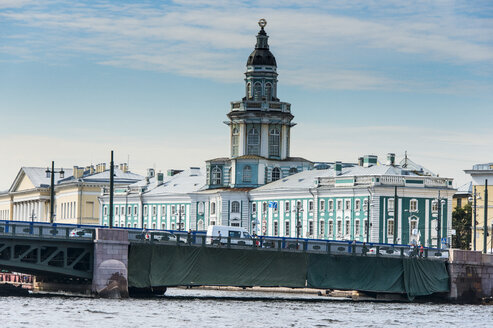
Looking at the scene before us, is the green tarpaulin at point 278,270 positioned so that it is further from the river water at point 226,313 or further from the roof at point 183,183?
the roof at point 183,183

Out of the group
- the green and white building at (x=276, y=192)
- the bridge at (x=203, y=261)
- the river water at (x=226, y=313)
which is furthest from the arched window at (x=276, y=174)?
the river water at (x=226, y=313)

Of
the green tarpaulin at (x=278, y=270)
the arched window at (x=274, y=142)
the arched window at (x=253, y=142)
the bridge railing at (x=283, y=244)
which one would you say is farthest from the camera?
the arched window at (x=274, y=142)

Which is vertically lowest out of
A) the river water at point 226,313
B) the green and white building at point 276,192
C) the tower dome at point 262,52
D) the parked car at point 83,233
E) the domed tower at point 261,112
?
the river water at point 226,313

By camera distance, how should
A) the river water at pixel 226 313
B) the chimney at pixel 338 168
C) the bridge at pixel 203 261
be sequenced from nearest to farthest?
1. the river water at pixel 226 313
2. the bridge at pixel 203 261
3. the chimney at pixel 338 168

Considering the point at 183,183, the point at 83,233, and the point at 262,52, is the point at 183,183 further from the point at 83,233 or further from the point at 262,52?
the point at 83,233

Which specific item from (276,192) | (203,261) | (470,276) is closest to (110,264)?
(203,261)

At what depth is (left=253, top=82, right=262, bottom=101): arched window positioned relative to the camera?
6885 inches

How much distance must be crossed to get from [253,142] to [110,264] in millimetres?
85192

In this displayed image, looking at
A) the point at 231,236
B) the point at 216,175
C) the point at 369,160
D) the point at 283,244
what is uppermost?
the point at 369,160

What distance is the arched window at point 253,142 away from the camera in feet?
576

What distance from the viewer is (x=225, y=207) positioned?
6905 inches

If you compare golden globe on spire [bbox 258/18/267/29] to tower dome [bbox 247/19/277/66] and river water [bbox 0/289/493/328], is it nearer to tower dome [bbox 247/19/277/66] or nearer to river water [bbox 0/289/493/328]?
tower dome [bbox 247/19/277/66]

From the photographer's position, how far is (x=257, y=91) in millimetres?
174875

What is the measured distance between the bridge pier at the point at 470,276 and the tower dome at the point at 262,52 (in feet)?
236
